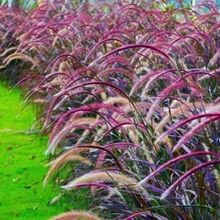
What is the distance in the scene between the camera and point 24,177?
593 cm

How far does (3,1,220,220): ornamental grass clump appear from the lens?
2.99 meters

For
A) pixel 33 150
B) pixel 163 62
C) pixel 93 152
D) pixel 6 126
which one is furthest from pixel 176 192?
pixel 6 126

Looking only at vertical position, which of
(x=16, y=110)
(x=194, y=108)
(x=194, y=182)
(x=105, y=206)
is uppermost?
(x=194, y=108)

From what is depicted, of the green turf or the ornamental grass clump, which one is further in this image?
the green turf

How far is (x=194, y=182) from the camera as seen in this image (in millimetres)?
3229

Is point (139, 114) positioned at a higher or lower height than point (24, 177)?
higher

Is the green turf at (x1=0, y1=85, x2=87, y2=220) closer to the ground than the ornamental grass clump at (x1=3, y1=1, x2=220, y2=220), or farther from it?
closer to the ground

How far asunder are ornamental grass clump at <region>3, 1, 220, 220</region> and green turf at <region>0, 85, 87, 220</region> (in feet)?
0.61

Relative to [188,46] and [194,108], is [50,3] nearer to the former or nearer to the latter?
[188,46]

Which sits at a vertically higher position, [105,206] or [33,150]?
[105,206]

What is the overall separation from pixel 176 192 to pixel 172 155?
275 mm

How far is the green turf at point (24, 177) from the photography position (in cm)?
503

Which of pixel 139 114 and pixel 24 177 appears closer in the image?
pixel 139 114

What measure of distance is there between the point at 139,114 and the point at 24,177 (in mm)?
2643
